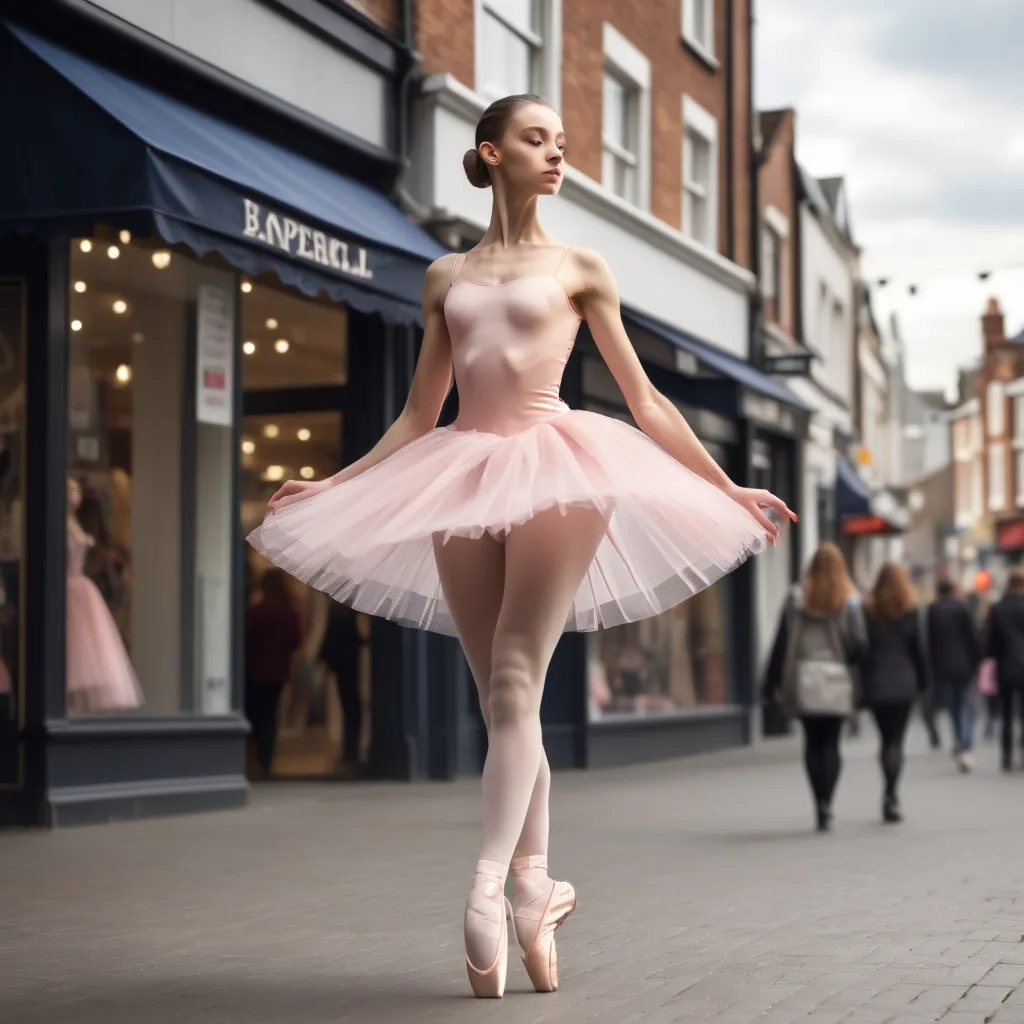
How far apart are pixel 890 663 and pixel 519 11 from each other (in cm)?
753

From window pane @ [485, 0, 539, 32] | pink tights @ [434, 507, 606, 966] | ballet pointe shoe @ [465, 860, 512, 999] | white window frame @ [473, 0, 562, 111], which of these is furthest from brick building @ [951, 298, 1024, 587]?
ballet pointe shoe @ [465, 860, 512, 999]

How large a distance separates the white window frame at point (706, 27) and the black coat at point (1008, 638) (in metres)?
7.53

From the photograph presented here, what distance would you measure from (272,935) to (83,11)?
5845 mm

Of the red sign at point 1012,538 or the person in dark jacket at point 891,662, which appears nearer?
the person in dark jacket at point 891,662

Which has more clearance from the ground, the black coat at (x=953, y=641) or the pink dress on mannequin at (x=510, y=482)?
the pink dress on mannequin at (x=510, y=482)

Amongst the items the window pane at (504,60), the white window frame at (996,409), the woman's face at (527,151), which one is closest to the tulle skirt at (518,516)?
the woman's face at (527,151)

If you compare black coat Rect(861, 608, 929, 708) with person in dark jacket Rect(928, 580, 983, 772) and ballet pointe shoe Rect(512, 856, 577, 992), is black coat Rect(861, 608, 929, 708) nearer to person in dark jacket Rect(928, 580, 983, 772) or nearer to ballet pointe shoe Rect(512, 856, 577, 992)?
person in dark jacket Rect(928, 580, 983, 772)

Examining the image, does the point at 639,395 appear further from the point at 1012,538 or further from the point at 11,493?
the point at 1012,538

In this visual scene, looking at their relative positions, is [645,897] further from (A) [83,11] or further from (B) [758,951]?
(A) [83,11]

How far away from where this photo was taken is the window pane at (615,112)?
1911 centimetres

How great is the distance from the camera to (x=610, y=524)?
5.45m

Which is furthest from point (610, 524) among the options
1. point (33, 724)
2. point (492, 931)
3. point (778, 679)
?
point (778, 679)

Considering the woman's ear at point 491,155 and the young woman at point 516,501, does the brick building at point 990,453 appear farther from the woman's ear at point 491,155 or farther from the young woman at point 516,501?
the woman's ear at point 491,155

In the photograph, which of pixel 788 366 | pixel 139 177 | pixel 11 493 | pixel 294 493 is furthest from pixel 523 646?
pixel 788 366
